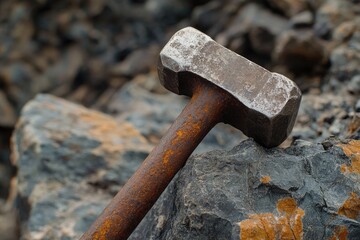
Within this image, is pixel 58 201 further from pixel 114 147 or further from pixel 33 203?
pixel 114 147

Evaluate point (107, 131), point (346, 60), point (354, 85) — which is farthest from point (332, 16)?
point (107, 131)

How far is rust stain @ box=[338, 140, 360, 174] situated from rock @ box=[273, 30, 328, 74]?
1.62 m

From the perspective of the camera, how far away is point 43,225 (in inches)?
119

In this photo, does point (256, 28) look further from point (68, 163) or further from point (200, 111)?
point (200, 111)

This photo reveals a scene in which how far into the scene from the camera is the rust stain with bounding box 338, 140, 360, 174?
88.2 inches

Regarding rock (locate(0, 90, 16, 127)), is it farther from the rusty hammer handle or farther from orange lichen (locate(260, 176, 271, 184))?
orange lichen (locate(260, 176, 271, 184))

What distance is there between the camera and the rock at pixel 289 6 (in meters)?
4.34

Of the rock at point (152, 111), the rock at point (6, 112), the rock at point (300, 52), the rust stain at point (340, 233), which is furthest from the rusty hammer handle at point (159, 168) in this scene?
the rock at point (6, 112)

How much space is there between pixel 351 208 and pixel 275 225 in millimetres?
331

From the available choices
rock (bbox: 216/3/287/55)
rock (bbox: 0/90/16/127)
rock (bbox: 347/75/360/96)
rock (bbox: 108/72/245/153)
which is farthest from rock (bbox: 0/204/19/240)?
rock (bbox: 347/75/360/96)

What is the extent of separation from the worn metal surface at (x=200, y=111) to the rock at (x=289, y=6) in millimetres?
2174

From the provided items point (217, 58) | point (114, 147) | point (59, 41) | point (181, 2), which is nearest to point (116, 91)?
point (59, 41)

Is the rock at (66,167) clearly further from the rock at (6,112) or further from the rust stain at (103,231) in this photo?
the rock at (6,112)

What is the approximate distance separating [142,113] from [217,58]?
67.4 inches
